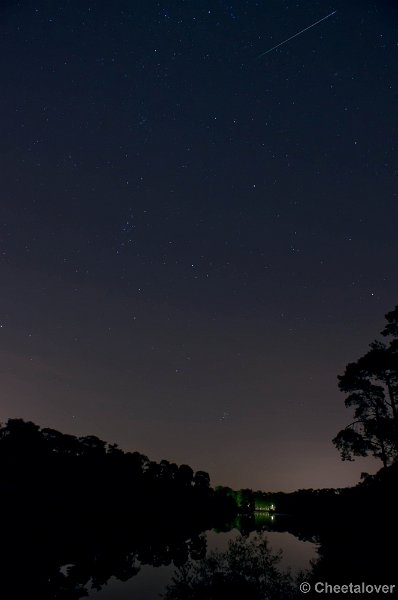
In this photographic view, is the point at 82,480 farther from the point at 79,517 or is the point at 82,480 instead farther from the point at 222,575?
the point at 222,575

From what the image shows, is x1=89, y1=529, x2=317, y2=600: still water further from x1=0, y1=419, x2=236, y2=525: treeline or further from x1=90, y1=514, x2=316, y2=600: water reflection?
x1=0, y1=419, x2=236, y2=525: treeline

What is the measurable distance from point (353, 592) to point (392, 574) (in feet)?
3.87

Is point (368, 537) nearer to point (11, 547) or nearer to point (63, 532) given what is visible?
point (11, 547)

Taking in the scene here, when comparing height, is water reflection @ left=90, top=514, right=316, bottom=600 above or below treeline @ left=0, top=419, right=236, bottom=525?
below

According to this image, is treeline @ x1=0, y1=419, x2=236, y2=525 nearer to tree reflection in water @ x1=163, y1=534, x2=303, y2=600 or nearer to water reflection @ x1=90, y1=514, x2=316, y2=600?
water reflection @ x1=90, y1=514, x2=316, y2=600

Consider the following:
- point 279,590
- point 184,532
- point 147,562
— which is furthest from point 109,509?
point 279,590

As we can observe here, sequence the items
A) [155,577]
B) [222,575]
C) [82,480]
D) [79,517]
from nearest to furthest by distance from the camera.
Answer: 1. [222,575]
2. [155,577]
3. [79,517]
4. [82,480]

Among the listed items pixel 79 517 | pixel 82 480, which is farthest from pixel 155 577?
pixel 82 480

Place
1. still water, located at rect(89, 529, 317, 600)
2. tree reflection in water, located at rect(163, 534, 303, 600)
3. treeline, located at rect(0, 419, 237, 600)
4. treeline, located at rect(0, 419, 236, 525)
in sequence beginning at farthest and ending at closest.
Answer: treeline, located at rect(0, 419, 236, 525)
treeline, located at rect(0, 419, 237, 600)
still water, located at rect(89, 529, 317, 600)
tree reflection in water, located at rect(163, 534, 303, 600)

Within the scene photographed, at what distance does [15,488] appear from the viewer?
36.7 meters

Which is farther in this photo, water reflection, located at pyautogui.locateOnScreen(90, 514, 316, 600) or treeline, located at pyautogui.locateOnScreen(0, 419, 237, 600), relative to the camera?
treeline, located at pyautogui.locateOnScreen(0, 419, 237, 600)

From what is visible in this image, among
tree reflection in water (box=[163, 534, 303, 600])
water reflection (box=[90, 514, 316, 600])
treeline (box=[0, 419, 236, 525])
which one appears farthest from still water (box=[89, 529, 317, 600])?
treeline (box=[0, 419, 236, 525])

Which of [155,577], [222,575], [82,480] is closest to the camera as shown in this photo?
[222,575]

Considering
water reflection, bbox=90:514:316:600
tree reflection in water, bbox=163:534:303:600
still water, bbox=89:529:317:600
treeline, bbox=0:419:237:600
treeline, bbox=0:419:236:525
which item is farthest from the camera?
treeline, bbox=0:419:236:525
